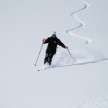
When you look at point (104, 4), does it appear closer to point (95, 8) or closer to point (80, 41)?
point (95, 8)

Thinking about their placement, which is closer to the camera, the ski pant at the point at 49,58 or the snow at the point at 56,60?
the snow at the point at 56,60

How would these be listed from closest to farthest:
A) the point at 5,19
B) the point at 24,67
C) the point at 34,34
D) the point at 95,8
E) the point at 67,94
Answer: the point at 67,94, the point at 24,67, the point at 34,34, the point at 5,19, the point at 95,8

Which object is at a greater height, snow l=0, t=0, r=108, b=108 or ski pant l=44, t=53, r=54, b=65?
ski pant l=44, t=53, r=54, b=65

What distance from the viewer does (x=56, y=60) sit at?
14555 mm

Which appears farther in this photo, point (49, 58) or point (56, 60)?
point (56, 60)

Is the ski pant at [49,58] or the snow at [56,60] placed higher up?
the ski pant at [49,58]

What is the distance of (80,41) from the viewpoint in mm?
17797

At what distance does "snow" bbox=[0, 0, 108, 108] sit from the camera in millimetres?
10761

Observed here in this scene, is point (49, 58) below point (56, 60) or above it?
above

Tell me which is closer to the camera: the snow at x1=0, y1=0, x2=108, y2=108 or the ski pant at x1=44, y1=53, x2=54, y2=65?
the snow at x1=0, y1=0, x2=108, y2=108

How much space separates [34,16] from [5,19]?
2.38 meters

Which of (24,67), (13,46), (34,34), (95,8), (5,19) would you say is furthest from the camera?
(95,8)

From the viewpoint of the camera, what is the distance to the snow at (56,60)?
10.8 meters

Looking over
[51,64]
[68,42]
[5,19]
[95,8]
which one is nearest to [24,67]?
[51,64]
